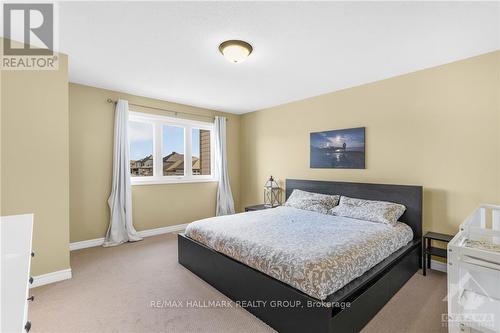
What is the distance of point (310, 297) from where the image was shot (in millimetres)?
1676

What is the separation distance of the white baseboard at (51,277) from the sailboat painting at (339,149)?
3761mm

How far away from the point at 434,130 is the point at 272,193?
2.89 metres

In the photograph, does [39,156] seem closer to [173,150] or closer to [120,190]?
[120,190]

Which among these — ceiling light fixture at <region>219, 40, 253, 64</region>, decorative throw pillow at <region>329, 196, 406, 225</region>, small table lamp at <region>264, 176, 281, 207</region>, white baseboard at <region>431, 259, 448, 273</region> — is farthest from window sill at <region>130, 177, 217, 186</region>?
white baseboard at <region>431, 259, 448, 273</region>

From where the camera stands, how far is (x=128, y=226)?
13.0 ft

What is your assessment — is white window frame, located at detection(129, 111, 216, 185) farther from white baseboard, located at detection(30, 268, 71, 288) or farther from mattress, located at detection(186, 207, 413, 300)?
mattress, located at detection(186, 207, 413, 300)

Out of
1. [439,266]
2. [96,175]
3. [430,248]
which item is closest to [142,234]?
[96,175]

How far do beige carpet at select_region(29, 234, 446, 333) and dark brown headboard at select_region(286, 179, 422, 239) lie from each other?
65 cm

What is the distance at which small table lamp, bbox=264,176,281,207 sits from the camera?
481cm

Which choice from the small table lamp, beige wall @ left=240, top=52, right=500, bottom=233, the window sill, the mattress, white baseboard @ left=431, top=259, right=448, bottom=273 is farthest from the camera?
the small table lamp

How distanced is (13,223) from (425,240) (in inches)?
150

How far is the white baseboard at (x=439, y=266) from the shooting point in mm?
2885

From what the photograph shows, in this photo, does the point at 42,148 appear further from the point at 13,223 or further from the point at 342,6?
the point at 342,6

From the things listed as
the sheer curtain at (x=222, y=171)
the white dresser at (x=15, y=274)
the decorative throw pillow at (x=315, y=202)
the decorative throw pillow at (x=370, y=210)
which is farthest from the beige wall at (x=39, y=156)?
the decorative throw pillow at (x=370, y=210)
